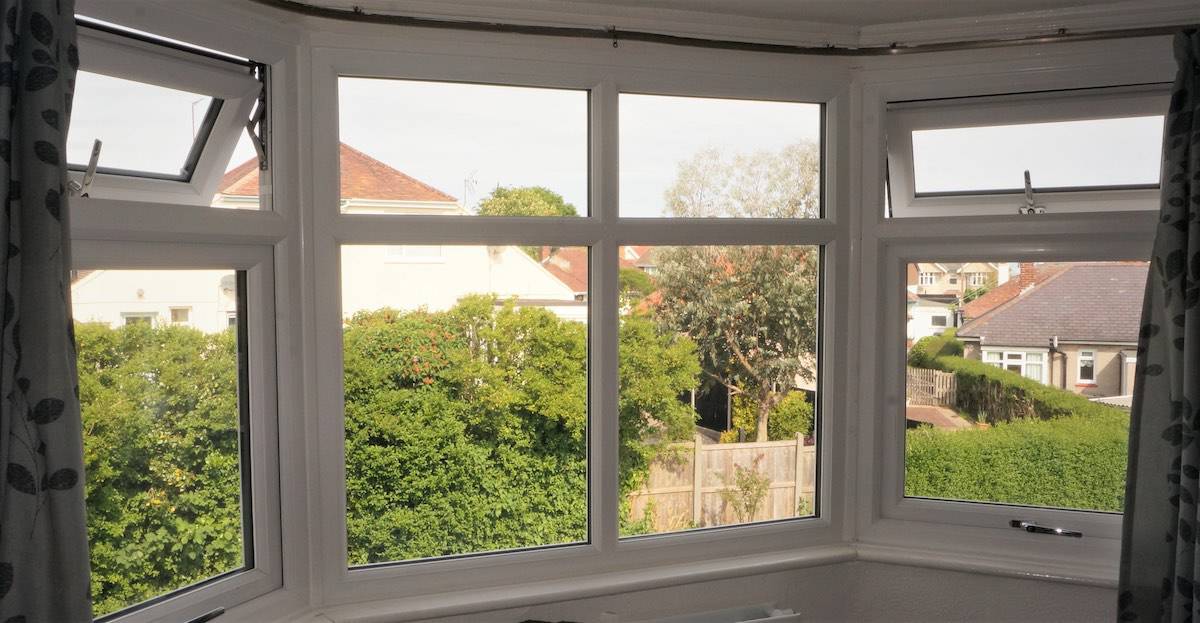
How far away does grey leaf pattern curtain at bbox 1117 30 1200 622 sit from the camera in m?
1.93

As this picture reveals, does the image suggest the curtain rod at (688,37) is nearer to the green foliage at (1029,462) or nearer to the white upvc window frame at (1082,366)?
the white upvc window frame at (1082,366)

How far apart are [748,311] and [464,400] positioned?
2.84ft

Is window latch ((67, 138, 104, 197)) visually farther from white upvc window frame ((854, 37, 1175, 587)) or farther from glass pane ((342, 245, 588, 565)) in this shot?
white upvc window frame ((854, 37, 1175, 587))

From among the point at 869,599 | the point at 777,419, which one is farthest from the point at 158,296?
the point at 869,599

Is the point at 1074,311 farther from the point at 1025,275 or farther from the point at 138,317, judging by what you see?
the point at 138,317

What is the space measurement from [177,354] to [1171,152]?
233 centimetres

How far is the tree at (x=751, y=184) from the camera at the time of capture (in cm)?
235

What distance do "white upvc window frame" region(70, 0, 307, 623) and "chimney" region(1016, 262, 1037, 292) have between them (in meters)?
1.96

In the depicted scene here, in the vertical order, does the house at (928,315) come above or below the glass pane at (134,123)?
below

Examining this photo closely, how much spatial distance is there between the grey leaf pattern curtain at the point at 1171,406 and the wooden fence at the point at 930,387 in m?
0.49

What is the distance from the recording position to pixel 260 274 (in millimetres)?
1932

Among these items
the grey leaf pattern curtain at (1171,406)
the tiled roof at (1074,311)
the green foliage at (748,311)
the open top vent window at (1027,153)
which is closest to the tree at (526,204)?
the green foliage at (748,311)

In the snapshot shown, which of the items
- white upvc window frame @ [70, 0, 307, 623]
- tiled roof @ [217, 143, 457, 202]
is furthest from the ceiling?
white upvc window frame @ [70, 0, 307, 623]

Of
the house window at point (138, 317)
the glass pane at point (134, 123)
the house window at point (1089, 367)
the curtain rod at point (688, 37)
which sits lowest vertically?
the house window at point (1089, 367)
